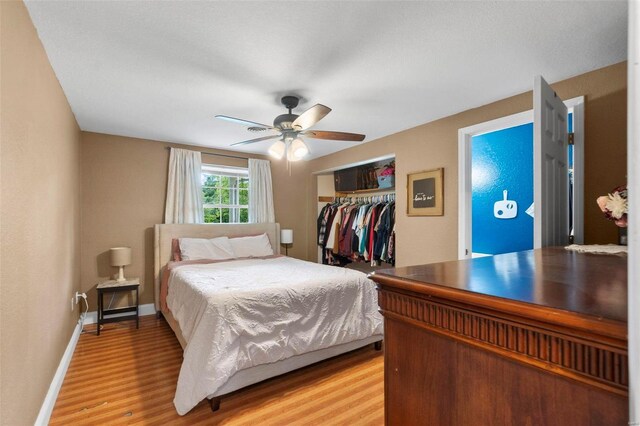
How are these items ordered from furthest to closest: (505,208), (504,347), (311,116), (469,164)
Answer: (505,208)
(469,164)
(311,116)
(504,347)

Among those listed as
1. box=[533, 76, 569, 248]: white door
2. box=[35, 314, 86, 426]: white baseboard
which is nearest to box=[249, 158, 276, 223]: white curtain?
box=[35, 314, 86, 426]: white baseboard

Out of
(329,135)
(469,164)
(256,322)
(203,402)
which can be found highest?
(329,135)

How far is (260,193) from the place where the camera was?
4.82 m

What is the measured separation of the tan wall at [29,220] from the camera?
128 centimetres

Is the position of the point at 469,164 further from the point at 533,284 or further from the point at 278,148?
the point at 533,284

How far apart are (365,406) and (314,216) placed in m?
3.72

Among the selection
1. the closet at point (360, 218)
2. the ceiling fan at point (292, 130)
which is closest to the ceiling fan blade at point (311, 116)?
the ceiling fan at point (292, 130)

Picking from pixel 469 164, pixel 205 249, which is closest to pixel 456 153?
pixel 469 164

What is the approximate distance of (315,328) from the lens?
7.80 ft

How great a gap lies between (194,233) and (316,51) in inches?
120

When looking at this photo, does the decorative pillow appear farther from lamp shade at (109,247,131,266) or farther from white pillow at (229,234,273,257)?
white pillow at (229,234,273,257)

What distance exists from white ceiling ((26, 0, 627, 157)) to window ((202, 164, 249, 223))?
1.74 metres

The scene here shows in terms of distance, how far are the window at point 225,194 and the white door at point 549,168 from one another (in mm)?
3899

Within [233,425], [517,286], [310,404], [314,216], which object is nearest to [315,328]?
[310,404]
